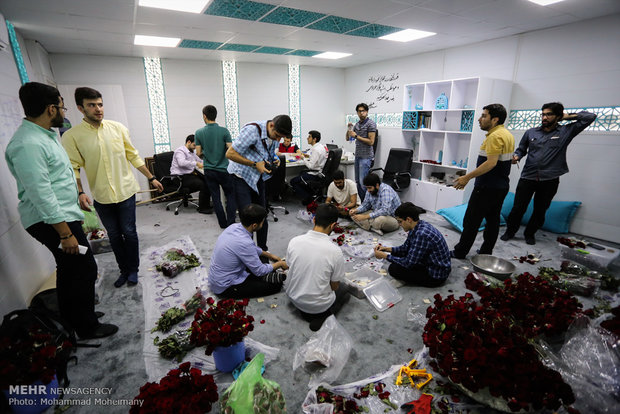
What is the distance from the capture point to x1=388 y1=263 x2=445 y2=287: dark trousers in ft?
8.55

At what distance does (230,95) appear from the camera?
20.3 feet

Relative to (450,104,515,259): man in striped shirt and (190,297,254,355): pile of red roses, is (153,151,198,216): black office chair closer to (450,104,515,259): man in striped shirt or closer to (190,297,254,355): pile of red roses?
(190,297,254,355): pile of red roses

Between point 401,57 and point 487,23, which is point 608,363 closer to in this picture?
point 487,23

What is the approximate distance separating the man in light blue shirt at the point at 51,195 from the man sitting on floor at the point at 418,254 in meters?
2.22

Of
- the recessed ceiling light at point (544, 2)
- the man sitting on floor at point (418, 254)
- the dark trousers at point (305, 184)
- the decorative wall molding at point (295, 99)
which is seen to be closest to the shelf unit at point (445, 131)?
the recessed ceiling light at point (544, 2)

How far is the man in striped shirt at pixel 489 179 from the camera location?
8.83 ft

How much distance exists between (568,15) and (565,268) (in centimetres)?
273

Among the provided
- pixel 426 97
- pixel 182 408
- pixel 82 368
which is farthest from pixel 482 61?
pixel 82 368

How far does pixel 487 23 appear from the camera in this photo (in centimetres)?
356

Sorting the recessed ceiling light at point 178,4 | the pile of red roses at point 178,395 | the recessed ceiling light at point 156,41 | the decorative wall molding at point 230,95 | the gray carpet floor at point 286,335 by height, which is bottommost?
the gray carpet floor at point 286,335

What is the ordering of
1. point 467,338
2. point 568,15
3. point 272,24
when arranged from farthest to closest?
1. point 272,24
2. point 568,15
3. point 467,338

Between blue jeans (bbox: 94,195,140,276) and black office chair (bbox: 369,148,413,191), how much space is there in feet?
12.4

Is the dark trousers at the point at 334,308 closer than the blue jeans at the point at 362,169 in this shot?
Yes

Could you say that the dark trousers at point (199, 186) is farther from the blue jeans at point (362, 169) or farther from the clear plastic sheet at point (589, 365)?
the clear plastic sheet at point (589, 365)
